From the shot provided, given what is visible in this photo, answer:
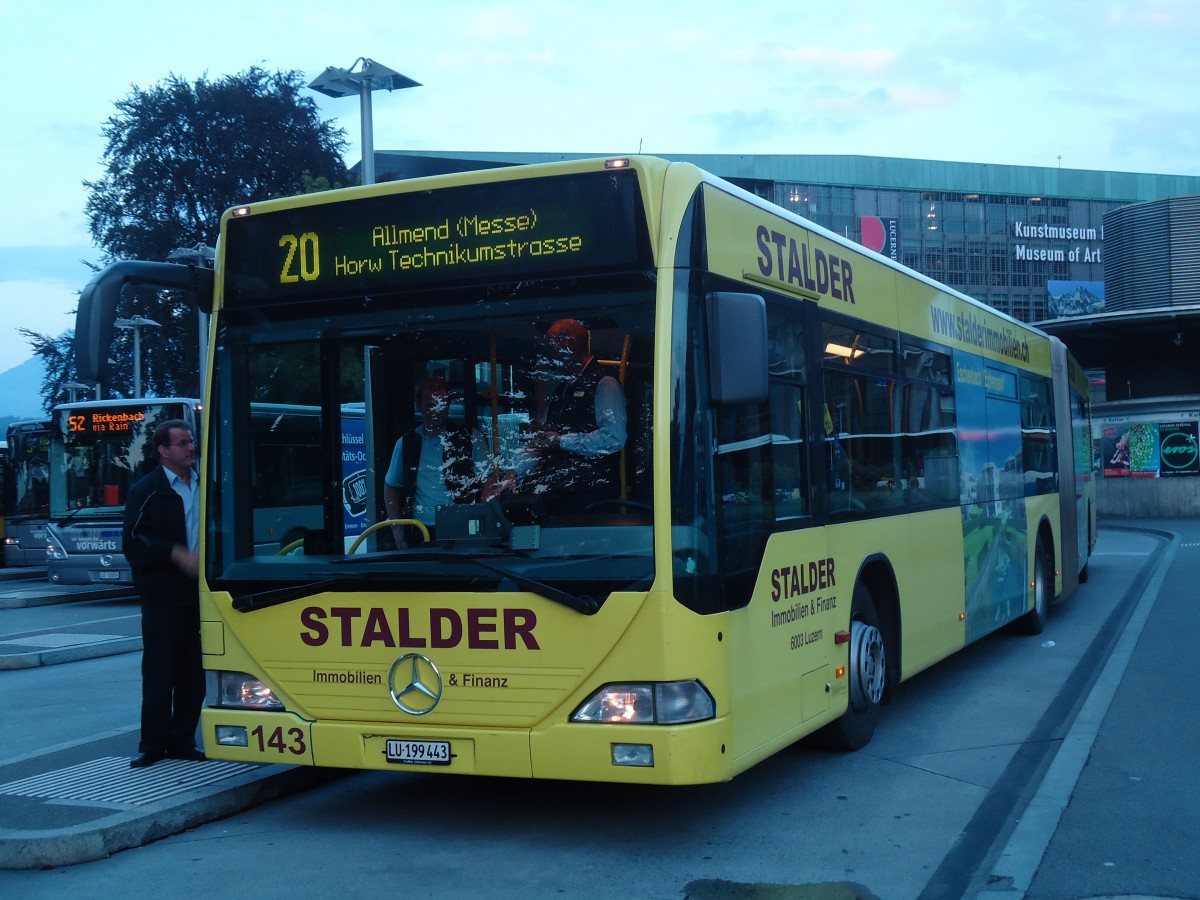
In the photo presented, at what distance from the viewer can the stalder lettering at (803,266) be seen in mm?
6555

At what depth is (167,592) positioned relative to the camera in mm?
7254

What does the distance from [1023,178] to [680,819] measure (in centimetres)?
9362

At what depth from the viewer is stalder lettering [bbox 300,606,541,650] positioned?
222 inches

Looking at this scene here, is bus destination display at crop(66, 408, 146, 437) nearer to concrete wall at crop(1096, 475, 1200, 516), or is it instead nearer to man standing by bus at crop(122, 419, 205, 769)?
man standing by bus at crop(122, 419, 205, 769)

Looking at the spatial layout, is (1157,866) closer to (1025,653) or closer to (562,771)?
(562,771)

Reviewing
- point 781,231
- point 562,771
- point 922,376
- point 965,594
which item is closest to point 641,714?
point 562,771

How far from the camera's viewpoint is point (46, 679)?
12195 mm

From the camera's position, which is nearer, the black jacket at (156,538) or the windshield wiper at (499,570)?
the windshield wiper at (499,570)

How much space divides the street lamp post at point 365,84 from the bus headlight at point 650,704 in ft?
37.3

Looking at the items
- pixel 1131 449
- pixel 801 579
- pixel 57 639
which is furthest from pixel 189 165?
pixel 801 579

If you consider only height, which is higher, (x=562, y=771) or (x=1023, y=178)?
(x=1023, y=178)

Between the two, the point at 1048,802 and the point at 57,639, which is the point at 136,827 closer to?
the point at 1048,802

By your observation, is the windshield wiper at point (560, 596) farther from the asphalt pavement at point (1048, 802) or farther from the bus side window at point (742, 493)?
the asphalt pavement at point (1048, 802)

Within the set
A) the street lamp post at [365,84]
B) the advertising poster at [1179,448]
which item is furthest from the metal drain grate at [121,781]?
the advertising poster at [1179,448]
